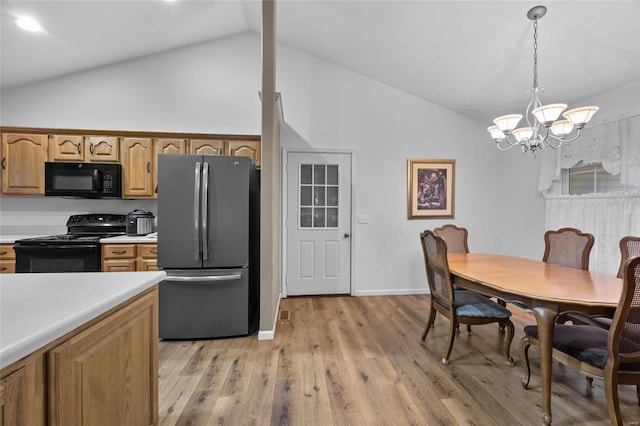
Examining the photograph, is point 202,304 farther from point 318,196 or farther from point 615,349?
point 615,349

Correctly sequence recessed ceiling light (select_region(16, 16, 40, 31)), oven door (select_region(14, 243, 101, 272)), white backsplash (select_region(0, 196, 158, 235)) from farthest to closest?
1. white backsplash (select_region(0, 196, 158, 235))
2. oven door (select_region(14, 243, 101, 272))
3. recessed ceiling light (select_region(16, 16, 40, 31))

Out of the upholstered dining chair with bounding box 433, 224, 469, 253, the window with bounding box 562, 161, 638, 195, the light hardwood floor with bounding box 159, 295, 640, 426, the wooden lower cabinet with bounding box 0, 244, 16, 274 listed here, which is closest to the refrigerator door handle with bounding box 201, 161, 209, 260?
the light hardwood floor with bounding box 159, 295, 640, 426

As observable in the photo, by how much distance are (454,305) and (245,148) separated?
2934 millimetres

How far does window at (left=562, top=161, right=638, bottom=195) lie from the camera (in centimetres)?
309

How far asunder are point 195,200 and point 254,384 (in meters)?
1.62

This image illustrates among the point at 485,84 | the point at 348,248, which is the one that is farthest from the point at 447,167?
the point at 348,248

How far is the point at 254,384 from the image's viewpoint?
2.00 m

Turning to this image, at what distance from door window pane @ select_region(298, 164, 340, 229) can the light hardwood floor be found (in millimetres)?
1588

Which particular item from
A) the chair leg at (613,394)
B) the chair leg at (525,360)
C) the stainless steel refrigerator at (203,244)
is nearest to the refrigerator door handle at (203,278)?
the stainless steel refrigerator at (203,244)

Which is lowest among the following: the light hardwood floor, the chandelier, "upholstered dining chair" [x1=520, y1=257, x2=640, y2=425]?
the light hardwood floor

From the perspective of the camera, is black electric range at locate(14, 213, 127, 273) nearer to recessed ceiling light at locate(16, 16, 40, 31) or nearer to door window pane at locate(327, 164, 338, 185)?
recessed ceiling light at locate(16, 16, 40, 31)

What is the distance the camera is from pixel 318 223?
411cm

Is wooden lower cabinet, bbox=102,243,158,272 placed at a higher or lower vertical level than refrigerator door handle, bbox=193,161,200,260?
lower

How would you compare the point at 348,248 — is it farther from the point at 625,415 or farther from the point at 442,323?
the point at 625,415
